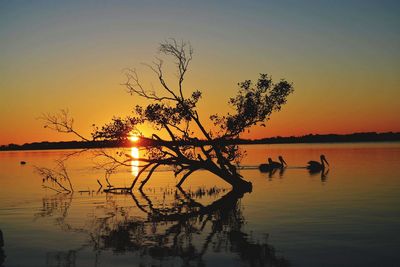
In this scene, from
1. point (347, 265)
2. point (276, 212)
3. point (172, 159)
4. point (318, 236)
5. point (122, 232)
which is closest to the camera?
point (347, 265)

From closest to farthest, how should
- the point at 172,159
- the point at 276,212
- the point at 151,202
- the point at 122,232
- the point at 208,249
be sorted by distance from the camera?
the point at 208,249 → the point at 122,232 → the point at 276,212 → the point at 151,202 → the point at 172,159

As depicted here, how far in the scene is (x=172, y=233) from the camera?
66.5ft

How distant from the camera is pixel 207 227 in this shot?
21859 millimetres

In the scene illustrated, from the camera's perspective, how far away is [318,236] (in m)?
19.0

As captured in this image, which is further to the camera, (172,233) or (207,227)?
(207,227)

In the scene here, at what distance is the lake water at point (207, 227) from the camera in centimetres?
1598

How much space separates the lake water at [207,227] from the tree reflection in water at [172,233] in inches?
1.4

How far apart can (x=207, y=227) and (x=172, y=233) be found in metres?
2.18

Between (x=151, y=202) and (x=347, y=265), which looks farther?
(x=151, y=202)

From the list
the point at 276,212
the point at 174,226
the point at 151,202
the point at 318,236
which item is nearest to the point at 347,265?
the point at 318,236

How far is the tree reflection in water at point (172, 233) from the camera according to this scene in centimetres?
1603

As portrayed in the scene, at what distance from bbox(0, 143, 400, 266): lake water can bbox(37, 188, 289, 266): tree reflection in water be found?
0.03m

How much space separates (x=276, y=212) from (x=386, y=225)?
6029mm

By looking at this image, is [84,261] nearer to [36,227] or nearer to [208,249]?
[208,249]
